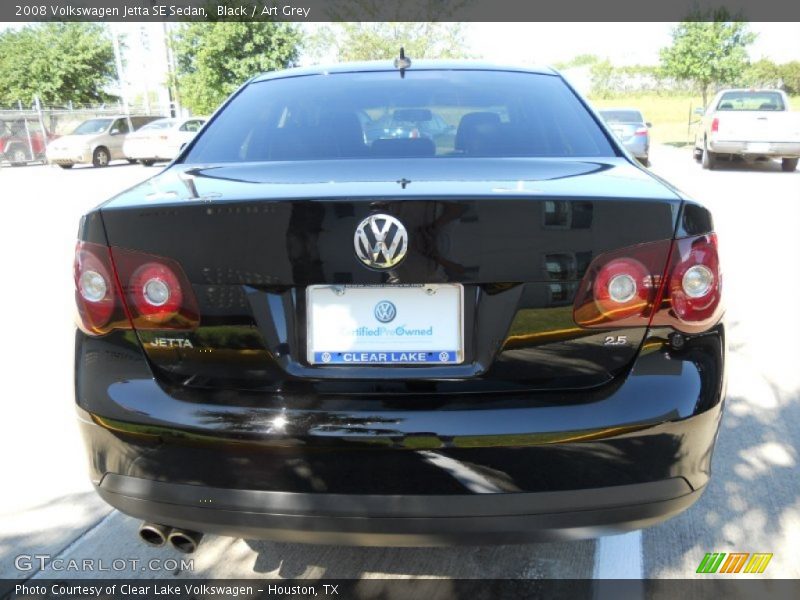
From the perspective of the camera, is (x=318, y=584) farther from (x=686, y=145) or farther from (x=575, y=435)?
(x=686, y=145)

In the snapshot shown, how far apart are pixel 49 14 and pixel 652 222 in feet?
168

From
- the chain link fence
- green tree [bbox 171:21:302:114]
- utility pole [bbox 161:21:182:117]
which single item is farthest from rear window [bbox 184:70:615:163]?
utility pole [bbox 161:21:182:117]

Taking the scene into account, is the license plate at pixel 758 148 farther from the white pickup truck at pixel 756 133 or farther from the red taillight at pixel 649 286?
the red taillight at pixel 649 286

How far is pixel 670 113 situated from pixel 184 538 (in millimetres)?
47032

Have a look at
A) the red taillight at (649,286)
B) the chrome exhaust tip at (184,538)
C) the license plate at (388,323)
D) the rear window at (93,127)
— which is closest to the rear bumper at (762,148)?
the red taillight at (649,286)

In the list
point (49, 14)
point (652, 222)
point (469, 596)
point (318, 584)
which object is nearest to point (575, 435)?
point (652, 222)

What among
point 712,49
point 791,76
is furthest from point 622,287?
point 791,76

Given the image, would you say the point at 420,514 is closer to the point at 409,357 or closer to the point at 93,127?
the point at 409,357

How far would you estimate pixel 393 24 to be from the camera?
3703 centimetres

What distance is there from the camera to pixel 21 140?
1016 inches

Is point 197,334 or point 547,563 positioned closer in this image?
point 197,334

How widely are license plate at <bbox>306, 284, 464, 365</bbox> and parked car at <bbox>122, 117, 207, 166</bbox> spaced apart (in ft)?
70.4

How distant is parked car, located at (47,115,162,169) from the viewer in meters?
22.8

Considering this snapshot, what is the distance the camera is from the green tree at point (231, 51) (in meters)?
29.7
